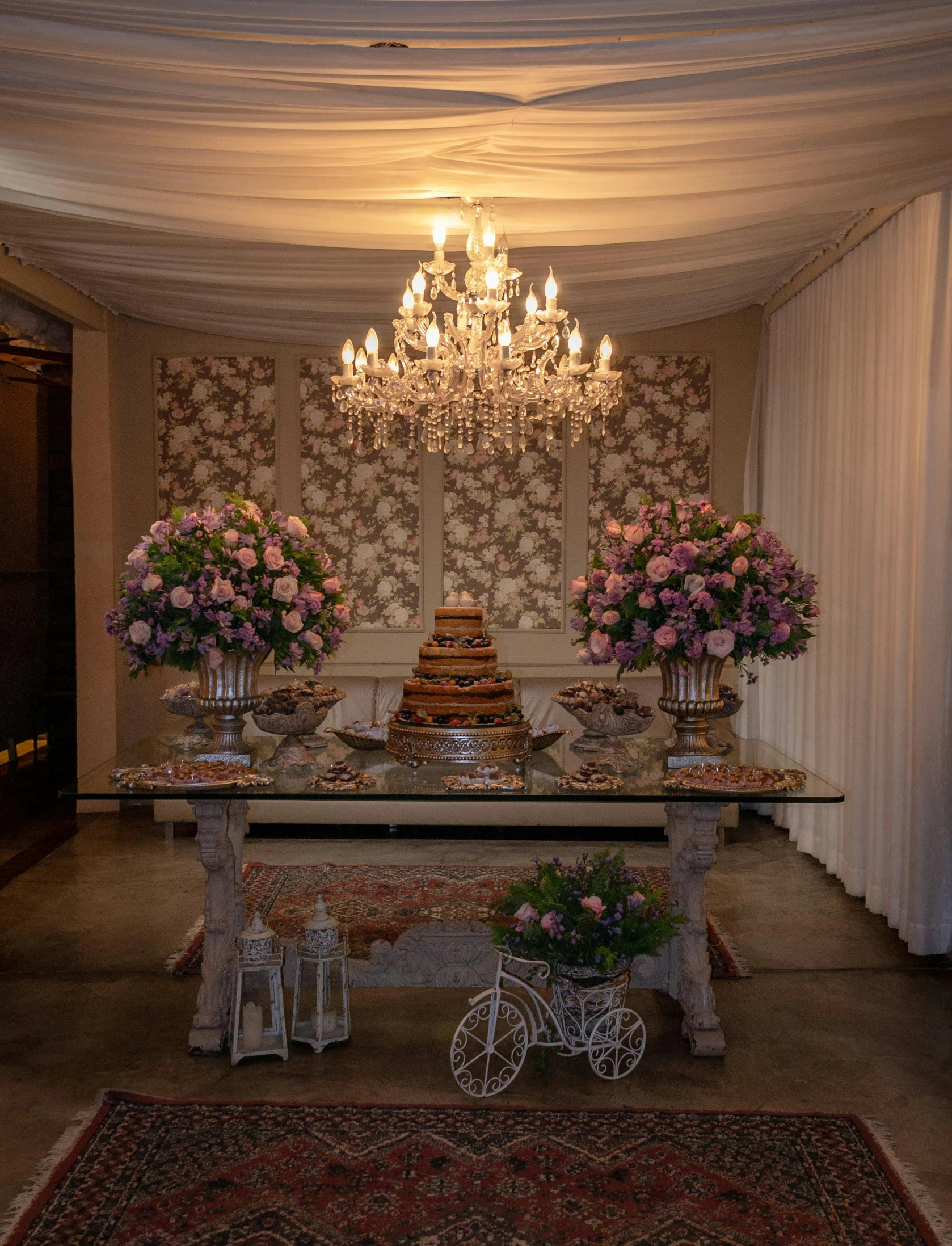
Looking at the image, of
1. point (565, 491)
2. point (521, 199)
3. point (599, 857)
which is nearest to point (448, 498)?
point (565, 491)

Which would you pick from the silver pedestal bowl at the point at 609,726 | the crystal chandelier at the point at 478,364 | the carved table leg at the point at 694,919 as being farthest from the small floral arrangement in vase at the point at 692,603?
the crystal chandelier at the point at 478,364

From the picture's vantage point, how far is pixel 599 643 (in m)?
3.82

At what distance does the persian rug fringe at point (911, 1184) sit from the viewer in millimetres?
2785

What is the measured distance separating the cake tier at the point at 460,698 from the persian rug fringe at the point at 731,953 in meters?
1.59

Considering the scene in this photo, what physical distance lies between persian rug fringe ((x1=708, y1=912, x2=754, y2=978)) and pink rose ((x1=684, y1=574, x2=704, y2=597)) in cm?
180

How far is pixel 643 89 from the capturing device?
3.02 metres

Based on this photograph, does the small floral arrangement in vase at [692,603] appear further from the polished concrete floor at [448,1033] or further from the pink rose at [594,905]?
the polished concrete floor at [448,1033]

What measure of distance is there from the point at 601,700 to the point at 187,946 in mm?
2202

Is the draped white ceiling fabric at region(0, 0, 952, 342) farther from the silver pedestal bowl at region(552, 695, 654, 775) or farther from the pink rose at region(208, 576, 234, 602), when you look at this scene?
the silver pedestal bowl at region(552, 695, 654, 775)

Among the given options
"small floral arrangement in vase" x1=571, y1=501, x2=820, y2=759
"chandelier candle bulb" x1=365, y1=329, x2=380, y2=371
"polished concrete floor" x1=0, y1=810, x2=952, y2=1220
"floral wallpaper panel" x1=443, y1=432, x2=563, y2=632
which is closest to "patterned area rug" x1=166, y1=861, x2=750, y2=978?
"polished concrete floor" x1=0, y1=810, x2=952, y2=1220

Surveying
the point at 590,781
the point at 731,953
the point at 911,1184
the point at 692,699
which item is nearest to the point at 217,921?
the point at 590,781

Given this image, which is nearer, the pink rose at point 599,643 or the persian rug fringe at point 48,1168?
the persian rug fringe at point 48,1168

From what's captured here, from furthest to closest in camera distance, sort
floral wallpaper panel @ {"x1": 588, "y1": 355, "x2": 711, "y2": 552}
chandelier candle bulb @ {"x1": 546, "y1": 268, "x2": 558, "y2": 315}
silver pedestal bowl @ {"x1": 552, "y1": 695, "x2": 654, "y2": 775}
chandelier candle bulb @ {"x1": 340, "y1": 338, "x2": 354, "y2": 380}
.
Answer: floral wallpaper panel @ {"x1": 588, "y1": 355, "x2": 711, "y2": 552} → chandelier candle bulb @ {"x1": 340, "y1": 338, "x2": 354, "y2": 380} → chandelier candle bulb @ {"x1": 546, "y1": 268, "x2": 558, "y2": 315} → silver pedestal bowl @ {"x1": 552, "y1": 695, "x2": 654, "y2": 775}

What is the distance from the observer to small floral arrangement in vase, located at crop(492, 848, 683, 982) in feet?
11.6
